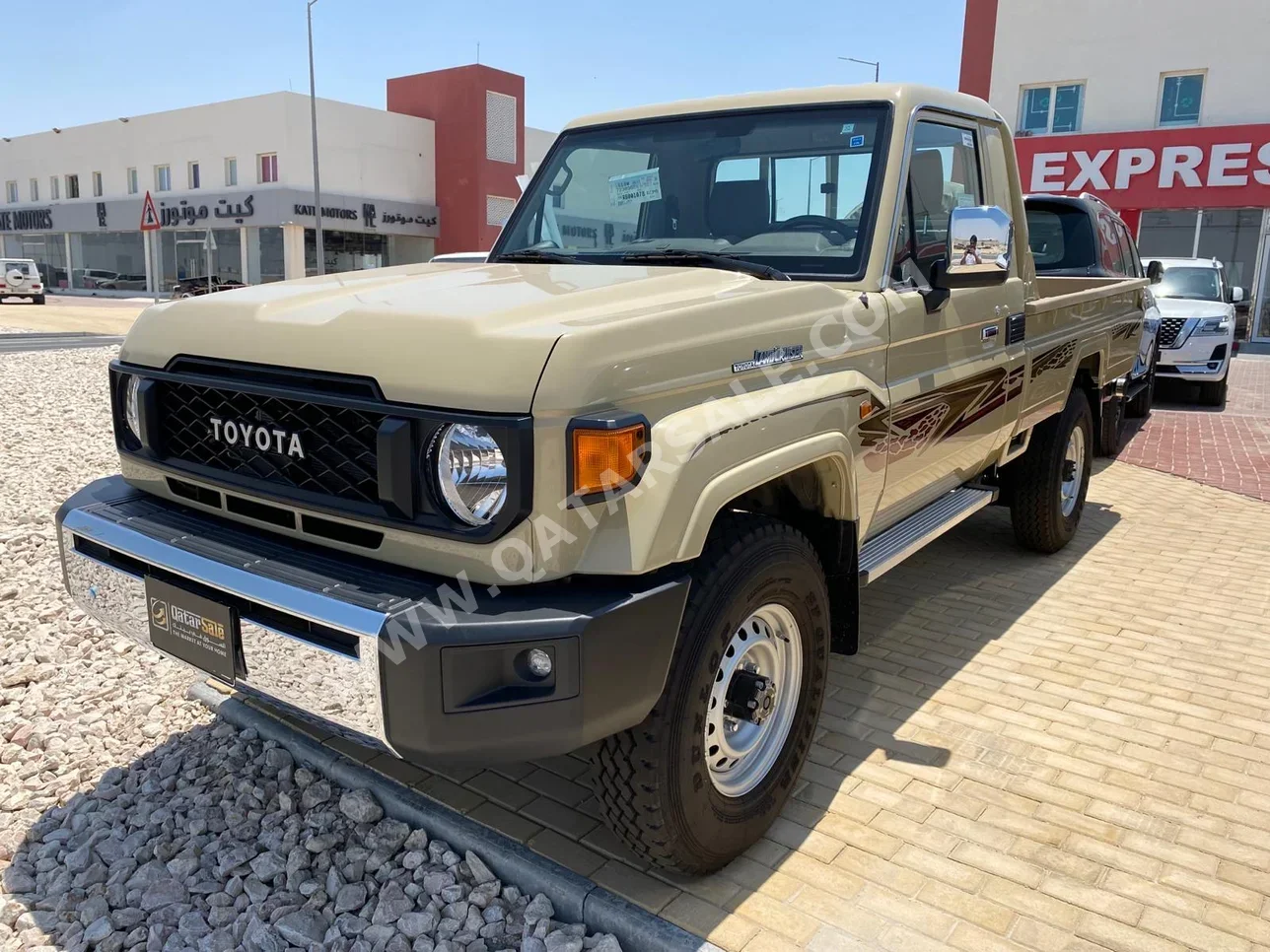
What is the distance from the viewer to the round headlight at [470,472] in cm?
224

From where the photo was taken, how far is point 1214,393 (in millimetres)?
12844

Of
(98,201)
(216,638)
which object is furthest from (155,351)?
(98,201)

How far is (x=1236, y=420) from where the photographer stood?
37.8 feet

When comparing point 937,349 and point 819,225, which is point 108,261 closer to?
point 819,225

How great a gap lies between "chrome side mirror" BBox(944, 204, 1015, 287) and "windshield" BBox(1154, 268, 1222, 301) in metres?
11.7

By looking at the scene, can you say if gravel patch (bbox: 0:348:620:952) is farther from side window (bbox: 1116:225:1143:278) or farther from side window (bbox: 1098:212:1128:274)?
side window (bbox: 1116:225:1143:278)

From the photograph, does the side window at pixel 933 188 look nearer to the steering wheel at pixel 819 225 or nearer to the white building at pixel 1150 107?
the steering wheel at pixel 819 225

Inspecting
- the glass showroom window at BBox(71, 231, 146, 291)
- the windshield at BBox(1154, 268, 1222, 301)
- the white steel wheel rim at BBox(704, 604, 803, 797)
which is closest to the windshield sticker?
the white steel wheel rim at BBox(704, 604, 803, 797)

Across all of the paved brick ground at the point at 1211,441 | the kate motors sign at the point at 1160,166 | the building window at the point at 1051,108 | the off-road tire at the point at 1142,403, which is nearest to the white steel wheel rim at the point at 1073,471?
the paved brick ground at the point at 1211,441

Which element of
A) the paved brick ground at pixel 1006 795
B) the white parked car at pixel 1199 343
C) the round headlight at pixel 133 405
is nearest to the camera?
the paved brick ground at pixel 1006 795

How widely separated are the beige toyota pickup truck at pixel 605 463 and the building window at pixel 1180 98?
2009 cm

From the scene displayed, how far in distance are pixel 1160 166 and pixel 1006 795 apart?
20750mm

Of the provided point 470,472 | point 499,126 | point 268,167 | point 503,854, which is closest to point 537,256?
point 470,472

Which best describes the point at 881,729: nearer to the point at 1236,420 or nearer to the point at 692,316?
the point at 692,316
